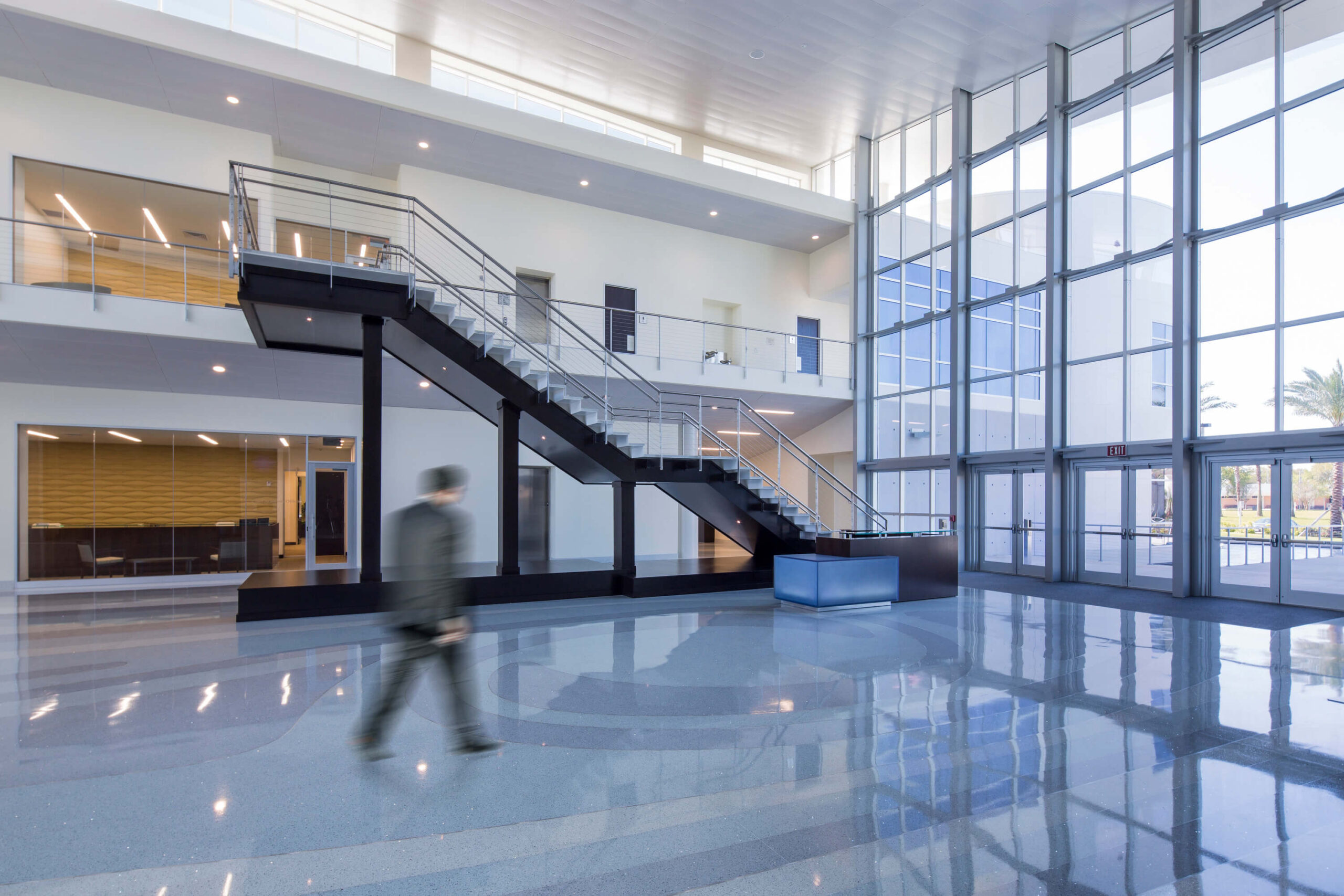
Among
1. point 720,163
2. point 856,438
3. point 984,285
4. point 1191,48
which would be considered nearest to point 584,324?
point 720,163

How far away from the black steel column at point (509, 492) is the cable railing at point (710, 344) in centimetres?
432

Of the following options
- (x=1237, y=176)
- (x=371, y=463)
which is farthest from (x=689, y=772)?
(x=1237, y=176)

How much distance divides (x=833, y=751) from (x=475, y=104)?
12562 millimetres

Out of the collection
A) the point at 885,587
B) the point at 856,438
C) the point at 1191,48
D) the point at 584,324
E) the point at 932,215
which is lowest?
the point at 885,587

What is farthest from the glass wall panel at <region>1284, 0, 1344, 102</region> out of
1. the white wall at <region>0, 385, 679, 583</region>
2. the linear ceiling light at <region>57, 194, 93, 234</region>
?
the linear ceiling light at <region>57, 194, 93, 234</region>

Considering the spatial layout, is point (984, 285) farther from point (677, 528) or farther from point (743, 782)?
point (743, 782)

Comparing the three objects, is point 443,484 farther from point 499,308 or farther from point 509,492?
point 499,308

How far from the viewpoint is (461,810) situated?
359cm

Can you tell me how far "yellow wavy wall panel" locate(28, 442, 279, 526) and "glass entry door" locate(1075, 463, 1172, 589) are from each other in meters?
15.4

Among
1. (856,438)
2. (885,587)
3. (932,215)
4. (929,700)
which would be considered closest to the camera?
(929,700)

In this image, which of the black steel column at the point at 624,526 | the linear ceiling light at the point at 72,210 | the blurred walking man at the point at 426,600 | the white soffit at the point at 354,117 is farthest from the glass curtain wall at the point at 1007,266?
the linear ceiling light at the point at 72,210

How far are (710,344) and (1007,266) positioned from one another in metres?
6.78

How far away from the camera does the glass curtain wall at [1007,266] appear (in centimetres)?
1416

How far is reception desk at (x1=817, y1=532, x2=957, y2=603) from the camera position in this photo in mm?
10308
